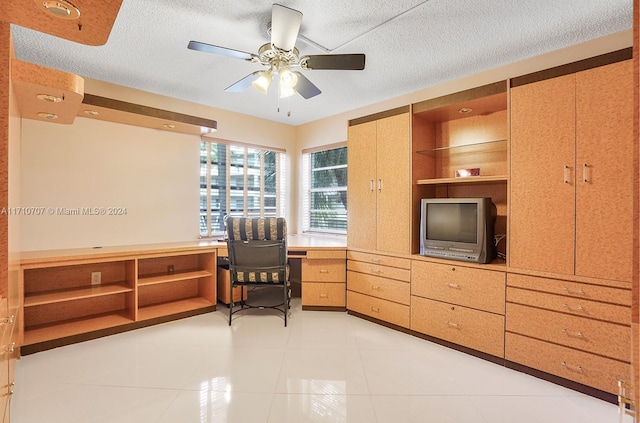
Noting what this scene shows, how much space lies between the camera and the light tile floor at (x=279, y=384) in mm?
1869

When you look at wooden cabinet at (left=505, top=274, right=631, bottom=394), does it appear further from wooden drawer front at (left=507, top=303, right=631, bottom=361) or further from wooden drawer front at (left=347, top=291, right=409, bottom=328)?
wooden drawer front at (left=347, top=291, right=409, bottom=328)

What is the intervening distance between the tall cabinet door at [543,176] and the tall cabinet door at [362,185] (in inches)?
52.7

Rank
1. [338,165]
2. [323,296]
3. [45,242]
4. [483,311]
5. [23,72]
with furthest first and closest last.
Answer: [338,165] → [323,296] → [45,242] → [483,311] → [23,72]

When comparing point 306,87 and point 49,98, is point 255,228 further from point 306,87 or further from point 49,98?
point 49,98

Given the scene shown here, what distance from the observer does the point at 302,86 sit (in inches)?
103

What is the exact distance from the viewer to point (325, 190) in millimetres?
4828

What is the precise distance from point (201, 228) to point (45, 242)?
159 centimetres

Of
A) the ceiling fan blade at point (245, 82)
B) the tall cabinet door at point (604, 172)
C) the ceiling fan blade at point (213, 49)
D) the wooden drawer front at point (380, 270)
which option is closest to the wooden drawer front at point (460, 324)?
the wooden drawer front at point (380, 270)

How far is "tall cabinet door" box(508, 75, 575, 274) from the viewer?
220 centimetres

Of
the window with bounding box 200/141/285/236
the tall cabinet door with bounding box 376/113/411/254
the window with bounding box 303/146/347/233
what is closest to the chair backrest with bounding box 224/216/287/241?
the tall cabinet door with bounding box 376/113/411/254

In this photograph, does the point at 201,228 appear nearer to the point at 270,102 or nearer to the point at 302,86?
the point at 270,102

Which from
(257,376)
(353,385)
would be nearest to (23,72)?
(257,376)

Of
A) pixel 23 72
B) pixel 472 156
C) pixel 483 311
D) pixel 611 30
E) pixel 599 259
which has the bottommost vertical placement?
pixel 483 311

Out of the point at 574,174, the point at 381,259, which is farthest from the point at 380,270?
the point at 574,174
